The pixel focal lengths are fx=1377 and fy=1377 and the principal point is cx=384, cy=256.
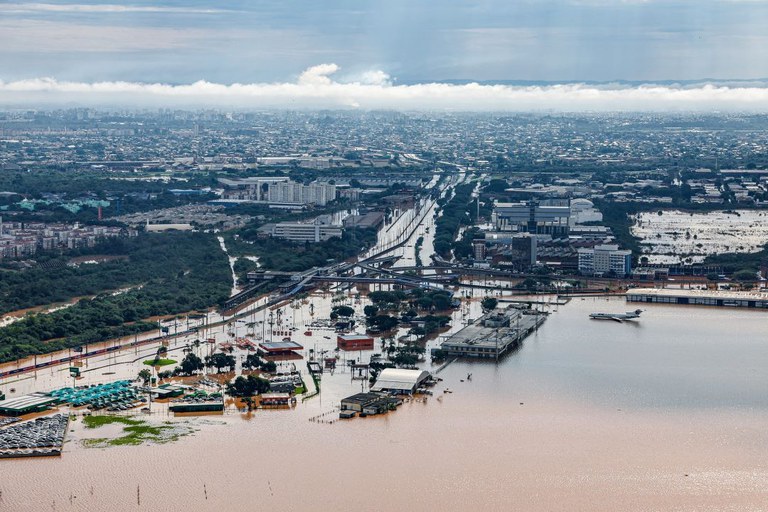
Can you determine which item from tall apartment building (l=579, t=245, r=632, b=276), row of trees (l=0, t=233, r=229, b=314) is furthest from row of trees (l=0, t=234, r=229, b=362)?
tall apartment building (l=579, t=245, r=632, b=276)

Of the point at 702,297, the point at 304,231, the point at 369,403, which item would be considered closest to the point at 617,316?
the point at 702,297

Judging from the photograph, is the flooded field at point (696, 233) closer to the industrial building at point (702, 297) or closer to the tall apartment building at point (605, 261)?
the tall apartment building at point (605, 261)

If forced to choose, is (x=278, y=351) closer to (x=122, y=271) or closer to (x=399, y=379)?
(x=399, y=379)

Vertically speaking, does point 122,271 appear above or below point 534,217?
below

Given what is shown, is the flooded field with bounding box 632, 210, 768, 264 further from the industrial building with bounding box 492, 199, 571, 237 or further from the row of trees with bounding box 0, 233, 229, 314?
the row of trees with bounding box 0, 233, 229, 314

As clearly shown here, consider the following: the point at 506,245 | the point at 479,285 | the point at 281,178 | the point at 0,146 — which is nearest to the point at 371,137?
the point at 0,146
